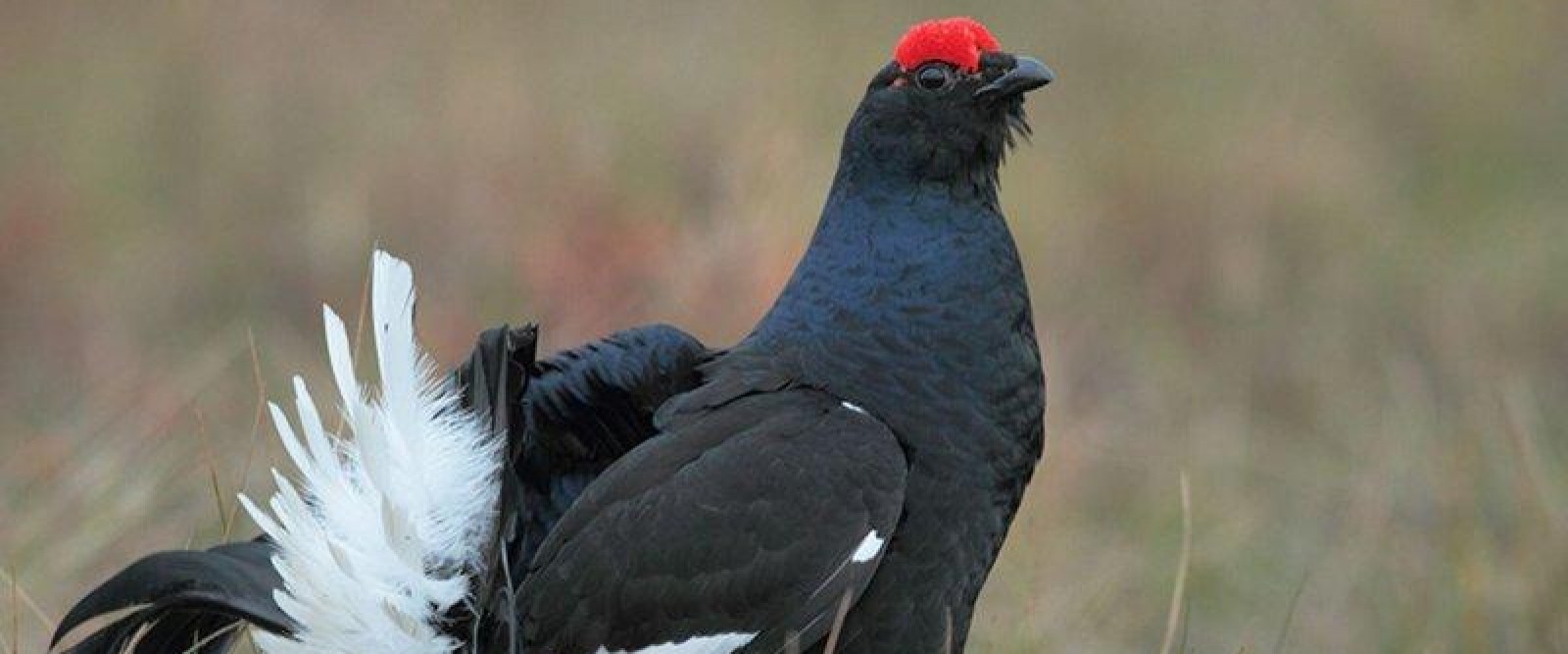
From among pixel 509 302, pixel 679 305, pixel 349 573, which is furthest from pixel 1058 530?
pixel 349 573

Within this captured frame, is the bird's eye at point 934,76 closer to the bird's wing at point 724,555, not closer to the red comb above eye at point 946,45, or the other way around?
the red comb above eye at point 946,45

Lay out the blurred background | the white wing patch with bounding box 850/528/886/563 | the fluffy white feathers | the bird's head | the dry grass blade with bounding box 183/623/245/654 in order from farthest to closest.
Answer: the blurred background
the bird's head
the dry grass blade with bounding box 183/623/245/654
the white wing patch with bounding box 850/528/886/563
the fluffy white feathers

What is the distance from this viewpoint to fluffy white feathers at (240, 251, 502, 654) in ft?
11.3

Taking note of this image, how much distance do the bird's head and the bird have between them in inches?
5.9

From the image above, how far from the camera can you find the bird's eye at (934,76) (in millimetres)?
4102

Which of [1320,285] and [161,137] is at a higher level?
[161,137]

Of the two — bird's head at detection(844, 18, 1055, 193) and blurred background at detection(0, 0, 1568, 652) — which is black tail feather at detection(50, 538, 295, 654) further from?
bird's head at detection(844, 18, 1055, 193)

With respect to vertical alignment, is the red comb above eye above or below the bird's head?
above

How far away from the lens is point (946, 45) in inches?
161

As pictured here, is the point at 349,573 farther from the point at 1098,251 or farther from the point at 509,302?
the point at 1098,251

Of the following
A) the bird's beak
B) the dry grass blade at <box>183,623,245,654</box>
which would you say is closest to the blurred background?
the dry grass blade at <box>183,623,245,654</box>

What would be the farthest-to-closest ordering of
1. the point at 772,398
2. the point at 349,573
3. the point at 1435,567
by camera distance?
the point at 1435,567 → the point at 772,398 → the point at 349,573

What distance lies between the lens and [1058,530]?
18.4ft

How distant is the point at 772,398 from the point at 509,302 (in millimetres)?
2845
